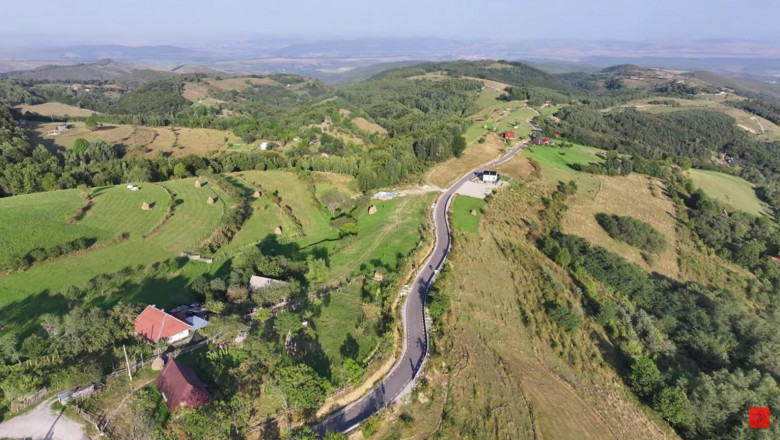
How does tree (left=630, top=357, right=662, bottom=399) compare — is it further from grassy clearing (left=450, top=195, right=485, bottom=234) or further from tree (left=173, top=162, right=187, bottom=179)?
tree (left=173, top=162, right=187, bottom=179)

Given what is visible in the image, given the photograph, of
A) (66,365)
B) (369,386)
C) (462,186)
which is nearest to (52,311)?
(66,365)

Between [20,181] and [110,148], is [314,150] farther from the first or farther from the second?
[20,181]

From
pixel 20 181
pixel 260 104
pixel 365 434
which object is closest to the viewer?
pixel 365 434

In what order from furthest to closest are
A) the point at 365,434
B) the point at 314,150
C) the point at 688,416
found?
the point at 314,150
the point at 688,416
the point at 365,434

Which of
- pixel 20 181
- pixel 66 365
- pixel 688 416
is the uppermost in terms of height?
pixel 20 181

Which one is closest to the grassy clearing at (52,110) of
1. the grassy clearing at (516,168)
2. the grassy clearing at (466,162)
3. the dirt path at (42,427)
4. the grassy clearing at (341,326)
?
the grassy clearing at (466,162)

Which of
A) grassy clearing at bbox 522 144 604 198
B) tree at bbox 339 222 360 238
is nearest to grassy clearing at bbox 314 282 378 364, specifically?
tree at bbox 339 222 360 238

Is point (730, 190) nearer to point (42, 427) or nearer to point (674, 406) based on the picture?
point (674, 406)
